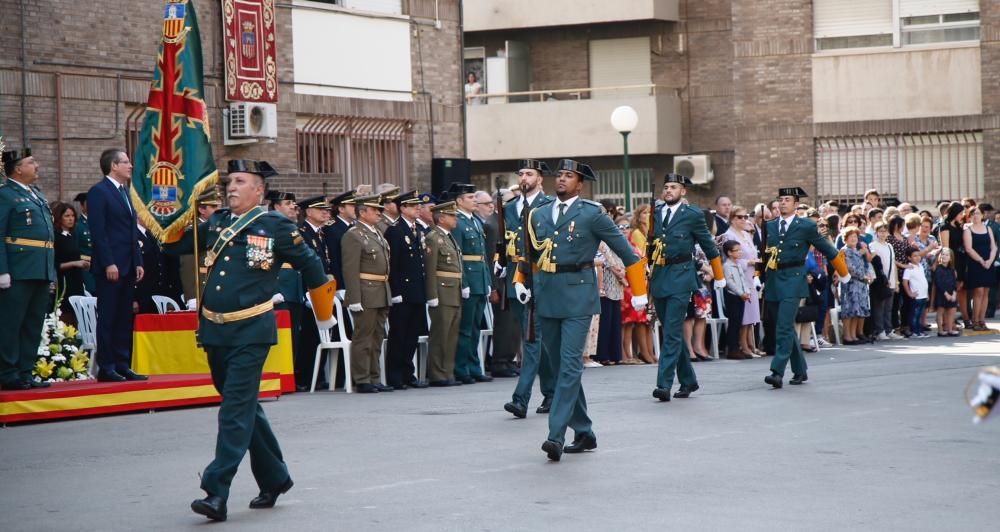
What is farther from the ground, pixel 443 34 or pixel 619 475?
pixel 443 34

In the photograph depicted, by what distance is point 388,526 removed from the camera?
845cm

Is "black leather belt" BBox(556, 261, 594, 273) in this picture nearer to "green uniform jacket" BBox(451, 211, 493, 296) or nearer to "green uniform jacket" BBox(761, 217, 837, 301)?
"green uniform jacket" BBox(761, 217, 837, 301)

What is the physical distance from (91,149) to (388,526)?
38.7ft

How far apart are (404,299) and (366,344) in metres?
0.70

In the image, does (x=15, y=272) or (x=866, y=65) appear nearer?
(x=15, y=272)

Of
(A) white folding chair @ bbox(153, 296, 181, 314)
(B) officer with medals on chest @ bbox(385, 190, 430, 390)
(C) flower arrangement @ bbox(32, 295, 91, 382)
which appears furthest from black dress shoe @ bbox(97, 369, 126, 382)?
(B) officer with medals on chest @ bbox(385, 190, 430, 390)

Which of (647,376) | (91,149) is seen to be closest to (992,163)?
(647,376)

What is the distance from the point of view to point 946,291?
940 inches

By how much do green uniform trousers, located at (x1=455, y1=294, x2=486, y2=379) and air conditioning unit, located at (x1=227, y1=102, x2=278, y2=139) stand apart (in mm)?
5036

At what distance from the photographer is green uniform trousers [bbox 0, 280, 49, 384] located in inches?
535

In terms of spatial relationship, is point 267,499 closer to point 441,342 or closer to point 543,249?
point 543,249

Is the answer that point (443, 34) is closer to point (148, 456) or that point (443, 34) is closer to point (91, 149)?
point (91, 149)

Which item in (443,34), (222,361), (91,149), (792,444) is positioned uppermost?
(443,34)

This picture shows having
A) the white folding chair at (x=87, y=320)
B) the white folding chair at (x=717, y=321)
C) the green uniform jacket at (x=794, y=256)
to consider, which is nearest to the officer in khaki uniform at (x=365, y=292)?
the white folding chair at (x=87, y=320)
